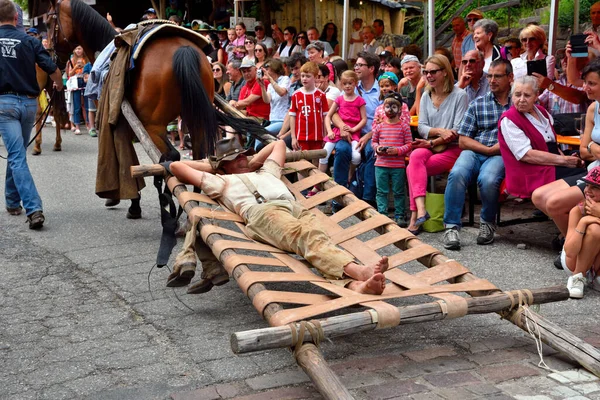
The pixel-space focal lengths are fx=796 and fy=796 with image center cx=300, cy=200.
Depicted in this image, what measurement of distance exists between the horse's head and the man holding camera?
2249 mm

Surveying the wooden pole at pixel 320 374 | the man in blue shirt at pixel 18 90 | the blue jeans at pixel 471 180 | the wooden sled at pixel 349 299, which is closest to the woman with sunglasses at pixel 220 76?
the man in blue shirt at pixel 18 90

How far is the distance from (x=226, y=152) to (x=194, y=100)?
42.1 inches

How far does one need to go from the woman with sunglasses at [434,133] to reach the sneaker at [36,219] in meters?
3.32

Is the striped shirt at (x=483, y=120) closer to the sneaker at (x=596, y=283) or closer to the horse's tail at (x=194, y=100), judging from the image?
the sneaker at (x=596, y=283)

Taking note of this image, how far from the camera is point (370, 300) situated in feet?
13.0

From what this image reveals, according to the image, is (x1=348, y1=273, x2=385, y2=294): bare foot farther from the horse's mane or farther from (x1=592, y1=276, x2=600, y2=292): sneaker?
the horse's mane

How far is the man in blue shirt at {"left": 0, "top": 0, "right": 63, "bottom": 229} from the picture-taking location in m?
7.21

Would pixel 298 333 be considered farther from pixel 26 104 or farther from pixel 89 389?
pixel 26 104

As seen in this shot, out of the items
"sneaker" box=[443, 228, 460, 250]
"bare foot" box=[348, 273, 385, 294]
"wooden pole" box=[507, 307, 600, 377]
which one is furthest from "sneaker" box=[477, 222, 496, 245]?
"bare foot" box=[348, 273, 385, 294]

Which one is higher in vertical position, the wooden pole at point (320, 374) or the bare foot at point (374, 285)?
the bare foot at point (374, 285)

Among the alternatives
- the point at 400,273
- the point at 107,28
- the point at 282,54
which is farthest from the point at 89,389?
the point at 282,54

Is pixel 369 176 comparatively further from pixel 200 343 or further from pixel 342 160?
pixel 200 343

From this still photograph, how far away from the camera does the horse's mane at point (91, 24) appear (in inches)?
309

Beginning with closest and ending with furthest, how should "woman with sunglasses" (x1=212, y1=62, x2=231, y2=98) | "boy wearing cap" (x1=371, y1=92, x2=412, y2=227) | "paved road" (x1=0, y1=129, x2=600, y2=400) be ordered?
"paved road" (x1=0, y1=129, x2=600, y2=400), "boy wearing cap" (x1=371, y1=92, x2=412, y2=227), "woman with sunglasses" (x1=212, y1=62, x2=231, y2=98)
